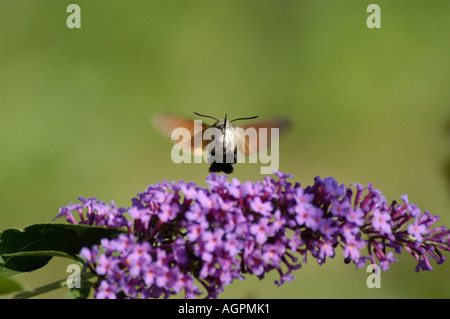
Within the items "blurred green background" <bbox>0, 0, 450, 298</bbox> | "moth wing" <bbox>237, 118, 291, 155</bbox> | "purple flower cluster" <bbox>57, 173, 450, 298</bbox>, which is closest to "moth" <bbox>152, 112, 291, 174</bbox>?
"moth wing" <bbox>237, 118, 291, 155</bbox>

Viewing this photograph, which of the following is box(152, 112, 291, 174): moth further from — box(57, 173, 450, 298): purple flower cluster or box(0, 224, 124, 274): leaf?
box(0, 224, 124, 274): leaf

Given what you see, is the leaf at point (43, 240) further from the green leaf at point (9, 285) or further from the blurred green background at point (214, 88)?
the blurred green background at point (214, 88)

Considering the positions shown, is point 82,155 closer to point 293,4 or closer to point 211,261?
point 293,4

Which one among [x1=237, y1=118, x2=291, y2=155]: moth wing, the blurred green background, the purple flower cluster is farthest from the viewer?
the blurred green background

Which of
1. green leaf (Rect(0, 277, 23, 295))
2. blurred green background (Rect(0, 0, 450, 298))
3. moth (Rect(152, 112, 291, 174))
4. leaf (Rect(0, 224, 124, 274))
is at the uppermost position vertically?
blurred green background (Rect(0, 0, 450, 298))

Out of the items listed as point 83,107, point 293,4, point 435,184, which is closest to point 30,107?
point 83,107
